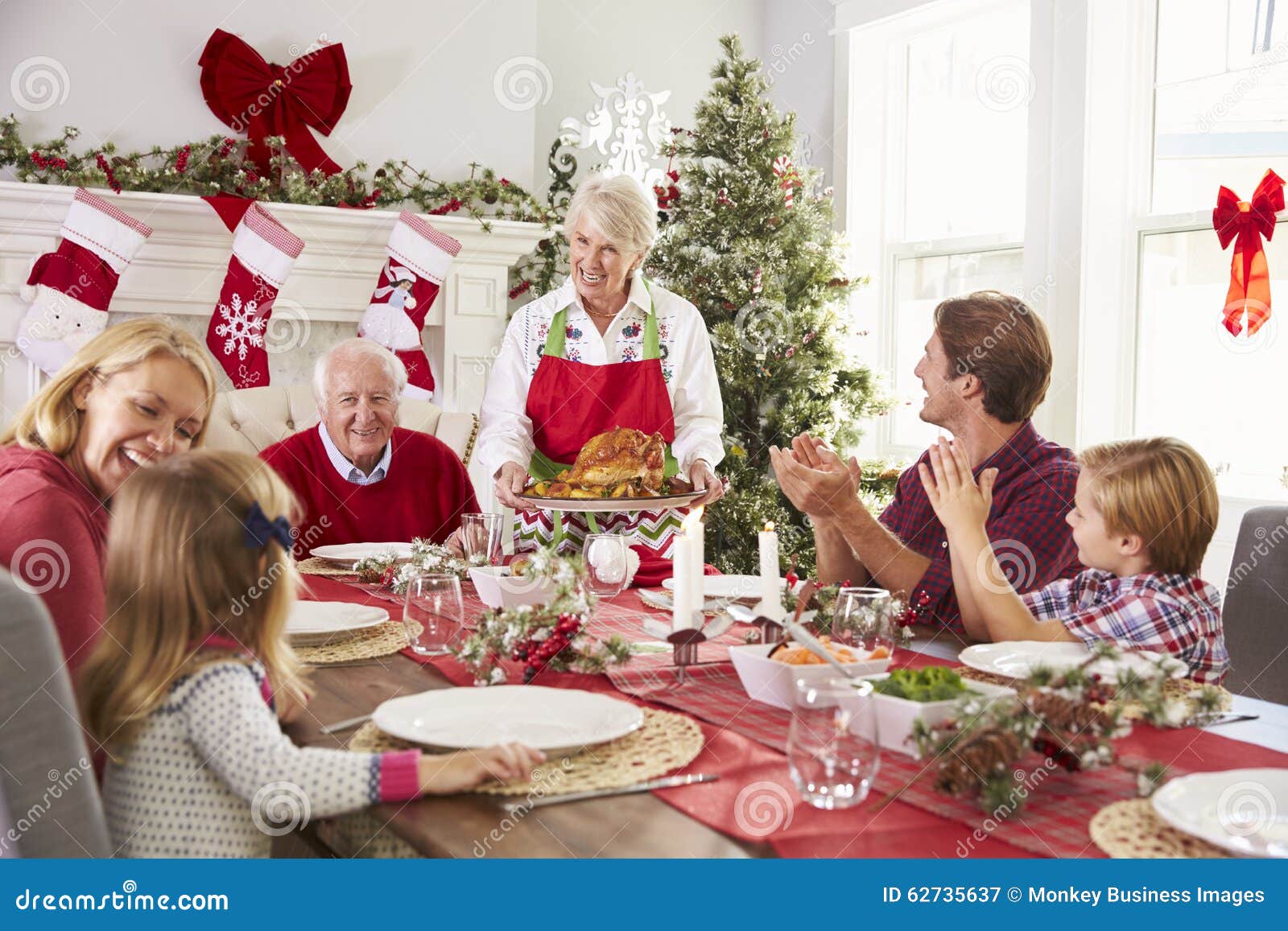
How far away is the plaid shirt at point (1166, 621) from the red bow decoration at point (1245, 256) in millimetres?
2328

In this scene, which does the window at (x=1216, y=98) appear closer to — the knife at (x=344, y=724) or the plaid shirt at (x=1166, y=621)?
the plaid shirt at (x=1166, y=621)

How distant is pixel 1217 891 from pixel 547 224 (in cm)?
406

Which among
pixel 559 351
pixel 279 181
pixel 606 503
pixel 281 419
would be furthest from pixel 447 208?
pixel 606 503

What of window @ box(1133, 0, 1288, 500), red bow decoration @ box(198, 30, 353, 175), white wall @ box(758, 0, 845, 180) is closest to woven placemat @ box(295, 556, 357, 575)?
red bow decoration @ box(198, 30, 353, 175)

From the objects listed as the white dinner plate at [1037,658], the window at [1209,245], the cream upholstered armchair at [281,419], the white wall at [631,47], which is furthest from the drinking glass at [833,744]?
the white wall at [631,47]

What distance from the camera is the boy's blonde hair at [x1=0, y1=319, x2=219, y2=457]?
5.07 ft

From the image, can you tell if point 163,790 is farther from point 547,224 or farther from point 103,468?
point 547,224

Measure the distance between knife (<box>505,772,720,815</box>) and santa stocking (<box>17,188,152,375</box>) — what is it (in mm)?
3252

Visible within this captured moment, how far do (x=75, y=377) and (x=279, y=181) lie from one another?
9.66ft

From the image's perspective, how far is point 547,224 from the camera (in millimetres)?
4707

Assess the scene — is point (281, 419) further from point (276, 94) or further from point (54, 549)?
point (54, 549)

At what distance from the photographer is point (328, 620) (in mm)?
1850

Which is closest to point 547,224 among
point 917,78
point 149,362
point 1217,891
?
point 917,78

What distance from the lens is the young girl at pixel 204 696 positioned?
1.11 metres
